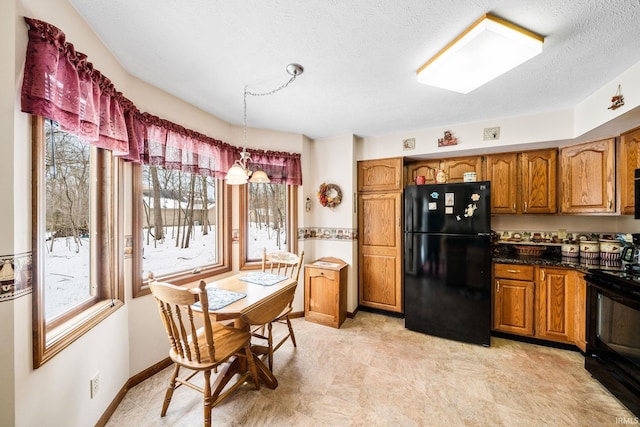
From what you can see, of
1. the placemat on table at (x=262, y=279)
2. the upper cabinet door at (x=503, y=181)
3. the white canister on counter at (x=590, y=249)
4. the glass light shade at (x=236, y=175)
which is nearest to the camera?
the glass light shade at (x=236, y=175)

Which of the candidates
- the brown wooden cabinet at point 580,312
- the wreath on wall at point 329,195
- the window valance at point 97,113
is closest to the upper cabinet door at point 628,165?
the brown wooden cabinet at point 580,312

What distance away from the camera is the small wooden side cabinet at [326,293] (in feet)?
9.07

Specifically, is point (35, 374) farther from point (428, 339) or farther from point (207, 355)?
point (428, 339)

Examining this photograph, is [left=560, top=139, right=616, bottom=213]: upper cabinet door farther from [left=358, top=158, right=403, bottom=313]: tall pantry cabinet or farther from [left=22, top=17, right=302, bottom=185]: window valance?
[left=22, top=17, right=302, bottom=185]: window valance

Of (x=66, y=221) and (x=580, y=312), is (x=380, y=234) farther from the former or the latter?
(x=66, y=221)

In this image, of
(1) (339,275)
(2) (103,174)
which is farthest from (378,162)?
(2) (103,174)

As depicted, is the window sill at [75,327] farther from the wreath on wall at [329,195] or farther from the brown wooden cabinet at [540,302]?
the brown wooden cabinet at [540,302]

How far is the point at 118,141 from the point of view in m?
1.52

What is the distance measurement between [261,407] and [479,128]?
3.34m

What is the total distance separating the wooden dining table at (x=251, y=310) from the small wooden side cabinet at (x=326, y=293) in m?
0.81

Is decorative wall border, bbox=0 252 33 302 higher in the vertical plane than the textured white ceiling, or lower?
lower

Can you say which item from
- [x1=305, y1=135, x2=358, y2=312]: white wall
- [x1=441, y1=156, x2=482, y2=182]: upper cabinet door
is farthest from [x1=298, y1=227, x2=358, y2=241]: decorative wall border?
[x1=441, y1=156, x2=482, y2=182]: upper cabinet door

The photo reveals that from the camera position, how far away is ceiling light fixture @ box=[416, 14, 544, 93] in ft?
4.20

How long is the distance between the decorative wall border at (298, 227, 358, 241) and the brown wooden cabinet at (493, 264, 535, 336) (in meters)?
1.60
